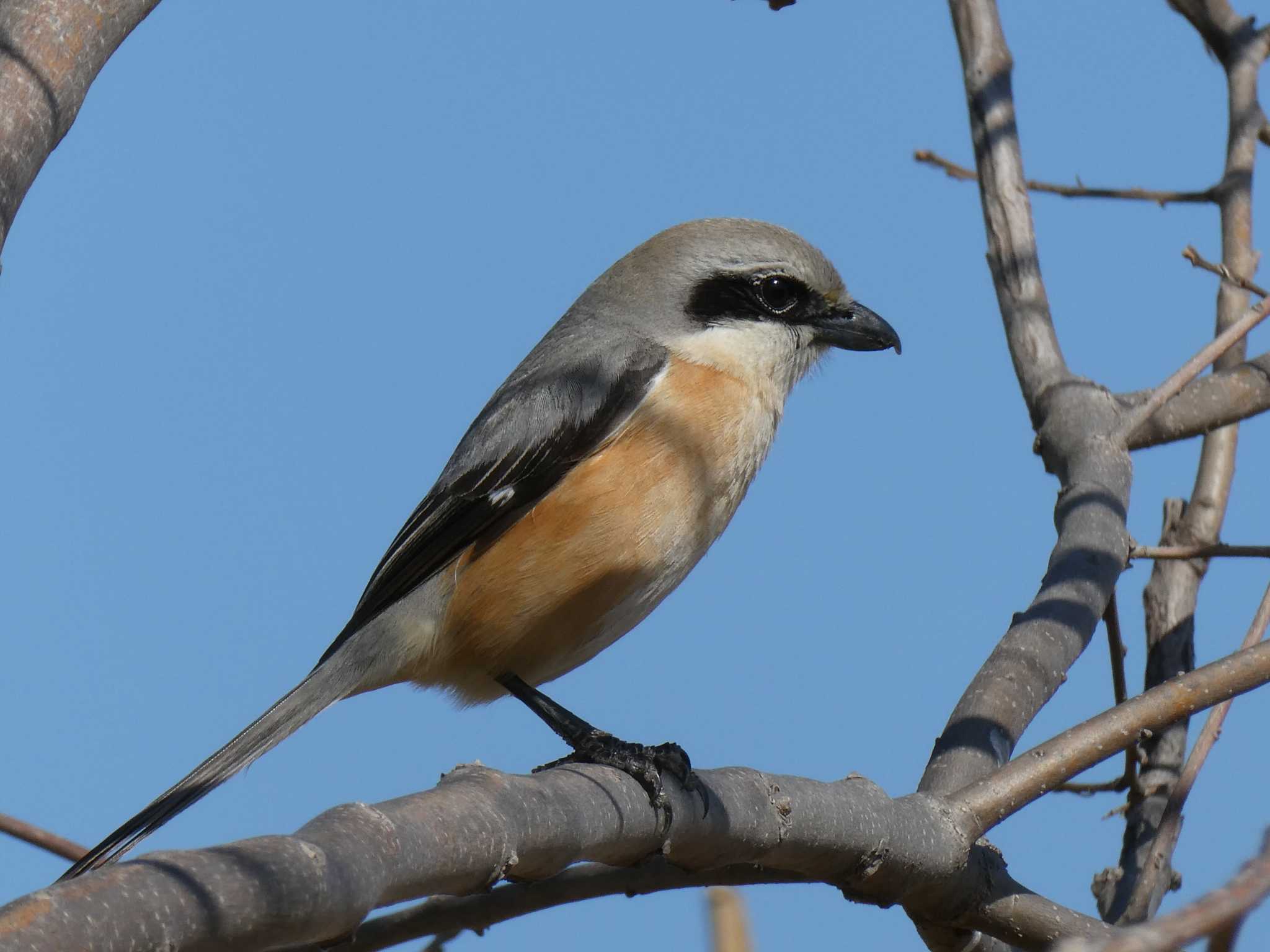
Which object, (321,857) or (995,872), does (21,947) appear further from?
(995,872)

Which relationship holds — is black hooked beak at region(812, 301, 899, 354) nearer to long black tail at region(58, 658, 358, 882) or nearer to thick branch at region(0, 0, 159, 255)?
long black tail at region(58, 658, 358, 882)

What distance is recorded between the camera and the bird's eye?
4.31 m

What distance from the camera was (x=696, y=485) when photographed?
3.73m

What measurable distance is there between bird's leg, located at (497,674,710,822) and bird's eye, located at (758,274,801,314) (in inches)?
50.7

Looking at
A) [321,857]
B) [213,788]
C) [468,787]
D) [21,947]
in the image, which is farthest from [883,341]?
[21,947]

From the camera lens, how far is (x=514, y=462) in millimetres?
3877

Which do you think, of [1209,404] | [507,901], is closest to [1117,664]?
[1209,404]

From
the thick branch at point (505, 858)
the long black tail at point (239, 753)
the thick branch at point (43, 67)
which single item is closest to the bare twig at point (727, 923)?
the thick branch at point (505, 858)

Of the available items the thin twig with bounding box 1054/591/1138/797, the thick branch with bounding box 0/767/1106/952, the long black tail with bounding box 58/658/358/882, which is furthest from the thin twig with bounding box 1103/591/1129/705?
the long black tail with bounding box 58/658/358/882

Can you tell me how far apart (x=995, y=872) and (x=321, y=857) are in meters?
1.59

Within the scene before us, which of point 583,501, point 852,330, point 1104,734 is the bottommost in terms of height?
point 1104,734

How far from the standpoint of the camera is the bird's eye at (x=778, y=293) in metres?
4.31

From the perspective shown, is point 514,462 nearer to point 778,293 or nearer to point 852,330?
point 778,293

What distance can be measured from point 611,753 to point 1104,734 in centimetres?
117
